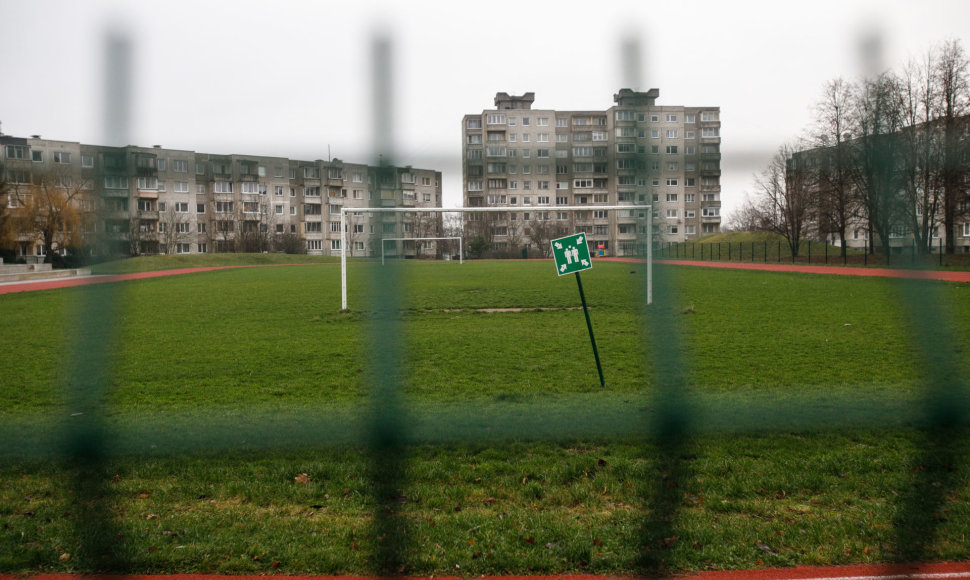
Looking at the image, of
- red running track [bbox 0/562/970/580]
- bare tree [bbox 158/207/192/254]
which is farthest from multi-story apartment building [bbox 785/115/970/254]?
bare tree [bbox 158/207/192/254]

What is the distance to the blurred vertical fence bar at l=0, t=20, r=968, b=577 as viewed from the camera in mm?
2623

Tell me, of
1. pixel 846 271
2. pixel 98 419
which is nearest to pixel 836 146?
pixel 98 419

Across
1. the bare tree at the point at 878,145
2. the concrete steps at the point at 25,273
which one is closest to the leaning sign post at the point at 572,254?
the bare tree at the point at 878,145

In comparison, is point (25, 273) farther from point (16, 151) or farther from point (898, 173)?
point (898, 173)

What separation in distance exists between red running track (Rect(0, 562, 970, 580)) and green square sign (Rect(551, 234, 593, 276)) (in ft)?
10.6

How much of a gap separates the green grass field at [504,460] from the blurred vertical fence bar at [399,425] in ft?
0.10

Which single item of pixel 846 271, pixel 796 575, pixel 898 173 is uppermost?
pixel 898 173

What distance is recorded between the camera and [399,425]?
5.25 metres

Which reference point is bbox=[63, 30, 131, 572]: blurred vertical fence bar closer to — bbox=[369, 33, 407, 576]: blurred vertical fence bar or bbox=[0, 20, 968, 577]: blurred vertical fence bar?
bbox=[0, 20, 968, 577]: blurred vertical fence bar

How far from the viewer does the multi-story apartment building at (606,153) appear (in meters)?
2.17

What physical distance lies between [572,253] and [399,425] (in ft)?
7.39

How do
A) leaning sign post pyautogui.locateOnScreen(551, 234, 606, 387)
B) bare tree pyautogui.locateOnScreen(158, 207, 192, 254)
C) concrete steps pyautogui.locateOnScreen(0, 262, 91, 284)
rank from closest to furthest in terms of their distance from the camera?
bare tree pyautogui.locateOnScreen(158, 207, 192, 254) → leaning sign post pyautogui.locateOnScreen(551, 234, 606, 387) → concrete steps pyautogui.locateOnScreen(0, 262, 91, 284)

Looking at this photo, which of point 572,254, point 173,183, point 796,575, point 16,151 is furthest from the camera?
point 572,254

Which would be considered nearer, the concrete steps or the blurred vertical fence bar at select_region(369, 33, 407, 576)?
the blurred vertical fence bar at select_region(369, 33, 407, 576)
